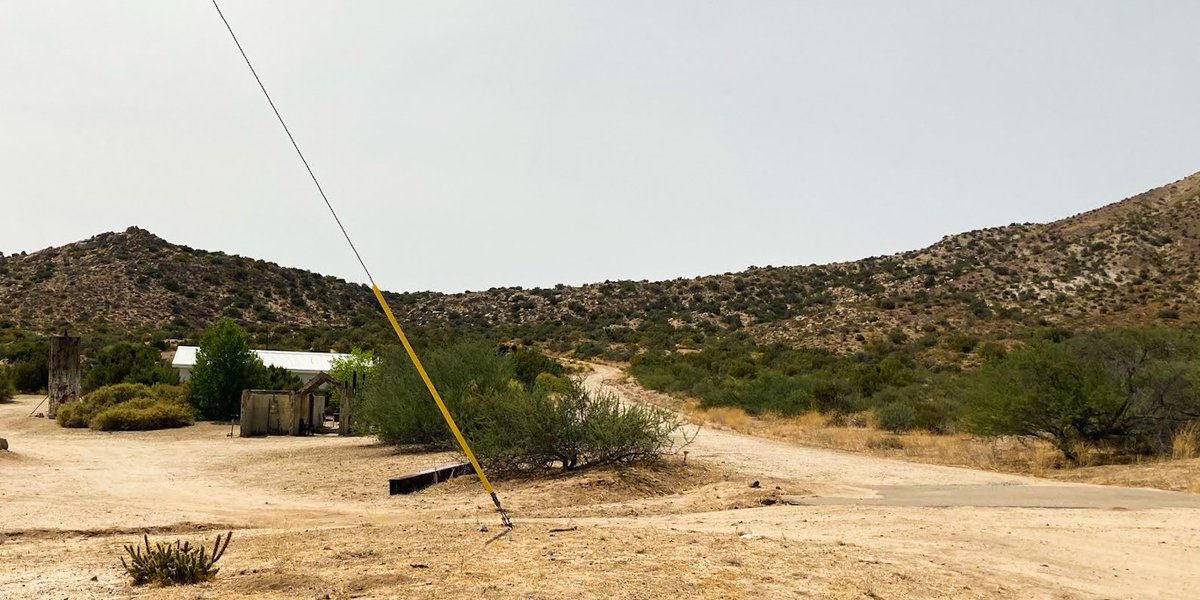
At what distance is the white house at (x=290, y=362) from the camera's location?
1799 inches

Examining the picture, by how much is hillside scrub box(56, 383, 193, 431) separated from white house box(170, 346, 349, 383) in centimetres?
903

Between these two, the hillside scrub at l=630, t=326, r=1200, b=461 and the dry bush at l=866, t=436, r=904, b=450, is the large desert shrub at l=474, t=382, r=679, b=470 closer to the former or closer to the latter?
the hillside scrub at l=630, t=326, r=1200, b=461

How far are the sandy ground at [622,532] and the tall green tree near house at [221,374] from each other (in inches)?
624

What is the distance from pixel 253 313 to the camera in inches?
3442

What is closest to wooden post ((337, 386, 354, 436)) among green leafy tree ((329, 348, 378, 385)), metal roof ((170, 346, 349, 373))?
green leafy tree ((329, 348, 378, 385))

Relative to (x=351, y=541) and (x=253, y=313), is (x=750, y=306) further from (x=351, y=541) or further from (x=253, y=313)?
(x=351, y=541)

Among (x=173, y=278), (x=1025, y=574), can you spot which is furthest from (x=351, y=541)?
(x=173, y=278)

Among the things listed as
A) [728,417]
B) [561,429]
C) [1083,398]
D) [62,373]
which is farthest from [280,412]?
[1083,398]

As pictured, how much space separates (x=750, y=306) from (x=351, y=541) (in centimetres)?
7958

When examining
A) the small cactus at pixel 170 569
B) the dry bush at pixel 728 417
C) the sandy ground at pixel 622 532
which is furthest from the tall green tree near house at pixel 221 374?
the small cactus at pixel 170 569

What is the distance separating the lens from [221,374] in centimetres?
3666

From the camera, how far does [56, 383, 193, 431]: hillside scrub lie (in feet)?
106

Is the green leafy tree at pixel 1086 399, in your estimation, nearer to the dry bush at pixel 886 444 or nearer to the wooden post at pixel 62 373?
the dry bush at pixel 886 444

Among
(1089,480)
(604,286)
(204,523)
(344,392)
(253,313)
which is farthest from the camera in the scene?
(604,286)
